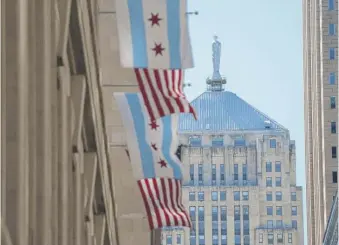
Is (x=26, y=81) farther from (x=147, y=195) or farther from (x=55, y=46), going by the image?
(x=147, y=195)

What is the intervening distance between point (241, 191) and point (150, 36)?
466 ft

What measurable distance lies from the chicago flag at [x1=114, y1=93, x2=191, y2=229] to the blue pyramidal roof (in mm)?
147935

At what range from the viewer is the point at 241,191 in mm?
161875

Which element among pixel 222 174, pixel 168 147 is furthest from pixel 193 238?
pixel 168 147

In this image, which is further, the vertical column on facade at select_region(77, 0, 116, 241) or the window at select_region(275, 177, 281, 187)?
the window at select_region(275, 177, 281, 187)

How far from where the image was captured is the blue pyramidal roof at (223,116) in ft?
583

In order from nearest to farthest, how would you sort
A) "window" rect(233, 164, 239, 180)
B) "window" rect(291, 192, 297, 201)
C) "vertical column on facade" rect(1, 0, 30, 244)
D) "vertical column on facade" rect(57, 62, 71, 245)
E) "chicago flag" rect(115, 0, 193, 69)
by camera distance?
"vertical column on facade" rect(1, 0, 30, 244) → "vertical column on facade" rect(57, 62, 71, 245) → "chicago flag" rect(115, 0, 193, 69) → "window" rect(291, 192, 297, 201) → "window" rect(233, 164, 239, 180)

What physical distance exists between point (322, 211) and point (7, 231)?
10503cm

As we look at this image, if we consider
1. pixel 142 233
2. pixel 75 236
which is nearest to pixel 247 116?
pixel 142 233

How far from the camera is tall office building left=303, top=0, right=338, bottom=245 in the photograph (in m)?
113

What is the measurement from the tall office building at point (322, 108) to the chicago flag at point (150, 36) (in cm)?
8797

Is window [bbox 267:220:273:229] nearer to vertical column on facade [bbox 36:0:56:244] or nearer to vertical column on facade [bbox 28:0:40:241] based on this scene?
vertical column on facade [bbox 36:0:56:244]

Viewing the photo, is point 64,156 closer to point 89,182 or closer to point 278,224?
point 89,182

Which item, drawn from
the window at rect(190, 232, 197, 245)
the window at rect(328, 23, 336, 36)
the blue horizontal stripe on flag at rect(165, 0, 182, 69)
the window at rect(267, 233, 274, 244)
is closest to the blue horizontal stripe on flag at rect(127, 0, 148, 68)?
the blue horizontal stripe on flag at rect(165, 0, 182, 69)
